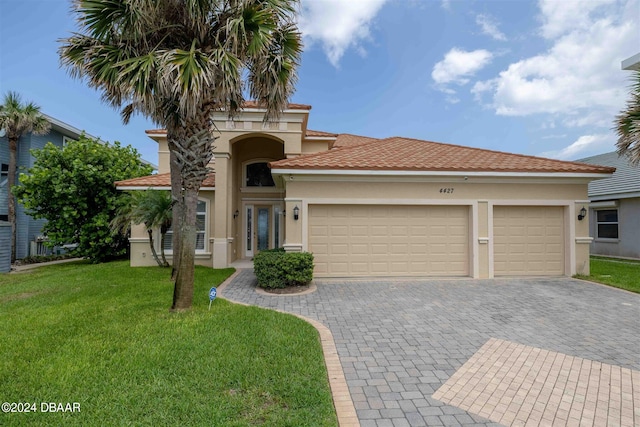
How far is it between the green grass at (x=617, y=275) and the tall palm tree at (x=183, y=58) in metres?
11.1

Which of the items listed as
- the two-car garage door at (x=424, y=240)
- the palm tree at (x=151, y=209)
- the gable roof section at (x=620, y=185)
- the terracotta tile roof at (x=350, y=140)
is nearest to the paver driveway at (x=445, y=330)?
the two-car garage door at (x=424, y=240)

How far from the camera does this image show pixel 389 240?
10.1 meters

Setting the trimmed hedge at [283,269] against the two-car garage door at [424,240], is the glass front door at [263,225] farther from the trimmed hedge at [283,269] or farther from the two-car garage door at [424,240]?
the trimmed hedge at [283,269]

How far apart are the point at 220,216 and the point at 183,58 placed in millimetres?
7467

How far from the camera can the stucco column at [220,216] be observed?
1226 cm

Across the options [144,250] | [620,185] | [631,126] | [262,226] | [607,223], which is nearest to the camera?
[631,126]

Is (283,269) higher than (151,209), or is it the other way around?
(151,209)

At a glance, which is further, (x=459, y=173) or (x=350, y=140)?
(x=350, y=140)

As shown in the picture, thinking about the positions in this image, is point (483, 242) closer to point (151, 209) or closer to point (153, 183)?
point (151, 209)

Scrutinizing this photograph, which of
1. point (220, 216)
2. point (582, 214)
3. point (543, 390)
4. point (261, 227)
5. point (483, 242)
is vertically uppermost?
point (582, 214)

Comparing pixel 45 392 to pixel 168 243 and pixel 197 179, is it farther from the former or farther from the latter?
pixel 168 243

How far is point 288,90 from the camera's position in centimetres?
716

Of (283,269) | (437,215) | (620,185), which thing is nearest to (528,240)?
(437,215)

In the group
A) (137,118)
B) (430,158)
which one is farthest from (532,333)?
(137,118)
